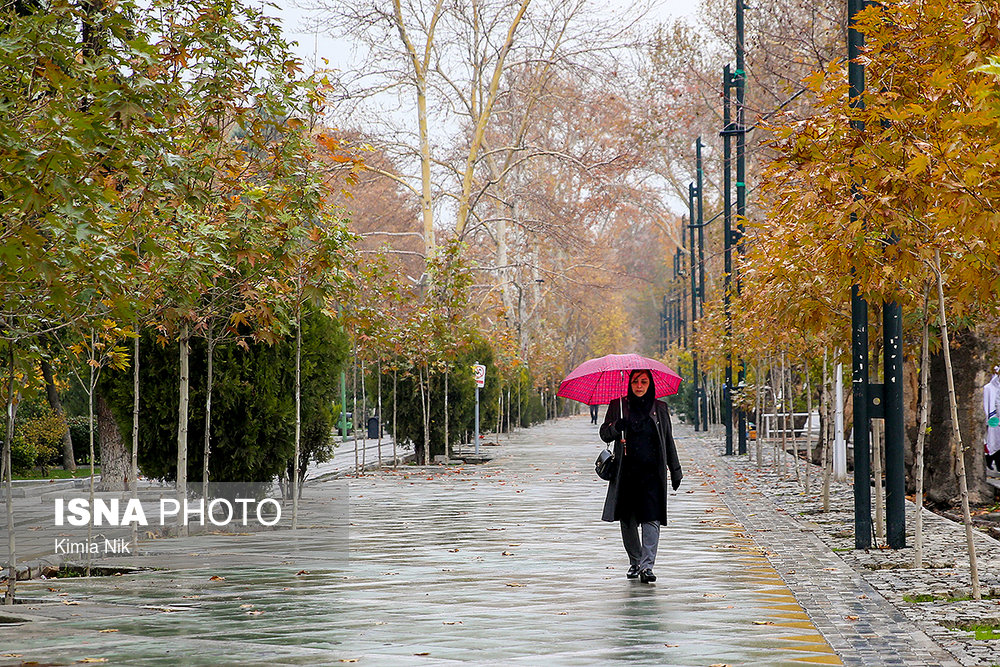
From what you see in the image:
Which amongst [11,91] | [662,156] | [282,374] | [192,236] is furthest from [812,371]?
[662,156]

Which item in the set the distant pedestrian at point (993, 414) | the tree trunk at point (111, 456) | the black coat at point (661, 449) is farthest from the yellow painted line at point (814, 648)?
the distant pedestrian at point (993, 414)

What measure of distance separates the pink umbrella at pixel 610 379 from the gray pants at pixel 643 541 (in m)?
1.13

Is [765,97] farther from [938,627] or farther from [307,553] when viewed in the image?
[938,627]

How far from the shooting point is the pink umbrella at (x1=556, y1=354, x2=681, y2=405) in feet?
37.1

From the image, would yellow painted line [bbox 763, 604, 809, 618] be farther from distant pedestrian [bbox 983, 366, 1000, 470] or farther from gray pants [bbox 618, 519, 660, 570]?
distant pedestrian [bbox 983, 366, 1000, 470]

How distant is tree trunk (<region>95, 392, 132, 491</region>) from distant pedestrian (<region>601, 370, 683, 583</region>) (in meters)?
11.6

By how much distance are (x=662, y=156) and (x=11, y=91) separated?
49793 mm

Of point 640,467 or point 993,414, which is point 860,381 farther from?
point 993,414

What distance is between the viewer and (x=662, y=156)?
5550 centimetres

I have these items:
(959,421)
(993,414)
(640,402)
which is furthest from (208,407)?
(993,414)

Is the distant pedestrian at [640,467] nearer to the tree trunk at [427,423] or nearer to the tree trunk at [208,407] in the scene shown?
the tree trunk at [208,407]

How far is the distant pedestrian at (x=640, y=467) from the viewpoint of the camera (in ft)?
35.3

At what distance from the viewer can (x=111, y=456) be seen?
20844 mm

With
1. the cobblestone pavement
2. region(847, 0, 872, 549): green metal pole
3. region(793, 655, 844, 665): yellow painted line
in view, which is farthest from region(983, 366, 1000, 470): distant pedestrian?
region(793, 655, 844, 665): yellow painted line
